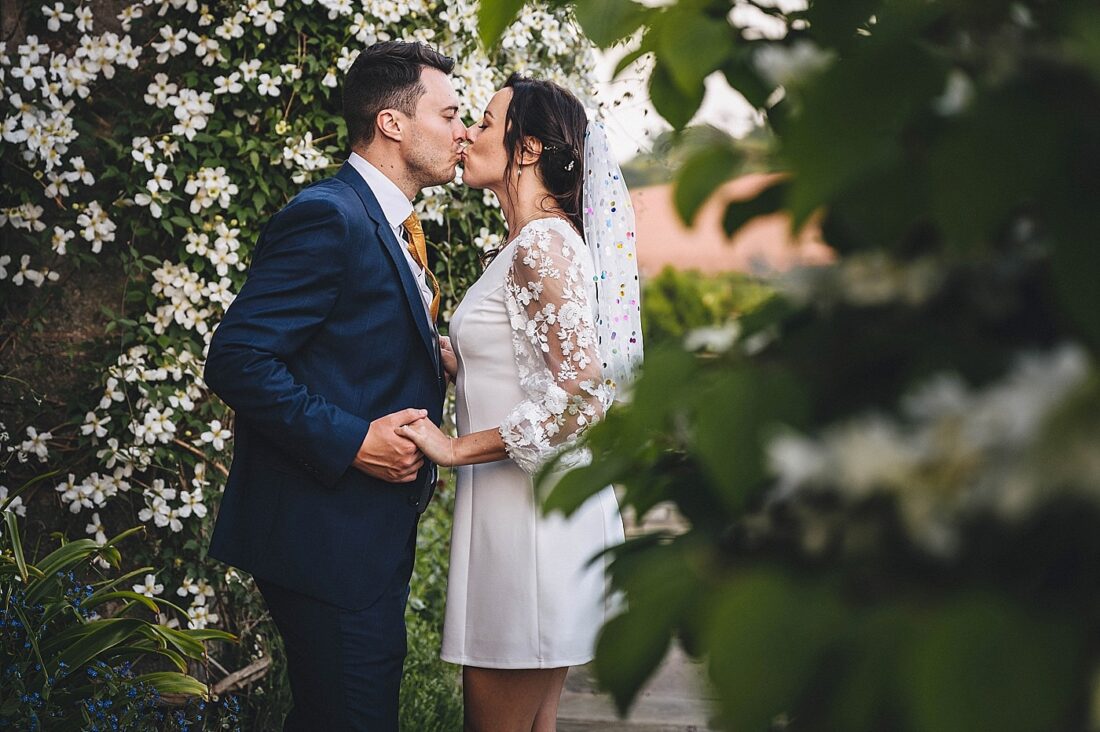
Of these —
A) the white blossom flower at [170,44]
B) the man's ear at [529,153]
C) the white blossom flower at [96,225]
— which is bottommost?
the white blossom flower at [96,225]

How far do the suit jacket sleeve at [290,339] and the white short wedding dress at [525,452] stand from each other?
39cm

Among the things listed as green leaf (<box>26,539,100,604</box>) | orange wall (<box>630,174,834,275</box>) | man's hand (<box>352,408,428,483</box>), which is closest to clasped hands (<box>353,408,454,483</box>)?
man's hand (<box>352,408,428,483</box>)

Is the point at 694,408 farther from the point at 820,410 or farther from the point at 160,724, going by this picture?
the point at 160,724

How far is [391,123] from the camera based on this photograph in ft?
8.80

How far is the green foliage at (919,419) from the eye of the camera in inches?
19.8

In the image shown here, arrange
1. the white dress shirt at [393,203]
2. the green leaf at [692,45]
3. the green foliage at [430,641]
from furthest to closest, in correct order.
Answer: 1. the green foliage at [430,641]
2. the white dress shirt at [393,203]
3. the green leaf at [692,45]

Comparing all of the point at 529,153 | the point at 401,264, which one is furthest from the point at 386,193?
the point at 529,153

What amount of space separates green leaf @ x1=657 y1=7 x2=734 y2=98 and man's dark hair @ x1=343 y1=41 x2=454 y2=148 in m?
1.95

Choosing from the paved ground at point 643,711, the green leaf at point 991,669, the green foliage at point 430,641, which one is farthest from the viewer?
the paved ground at point 643,711

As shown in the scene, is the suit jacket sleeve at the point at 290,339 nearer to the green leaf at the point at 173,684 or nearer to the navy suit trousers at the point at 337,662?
the navy suit trousers at the point at 337,662

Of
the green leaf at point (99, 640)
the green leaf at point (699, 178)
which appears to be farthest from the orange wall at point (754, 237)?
the green leaf at point (99, 640)

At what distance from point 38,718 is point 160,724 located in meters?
0.47

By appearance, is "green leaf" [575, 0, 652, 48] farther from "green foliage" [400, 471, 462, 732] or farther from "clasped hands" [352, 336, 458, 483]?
"green foliage" [400, 471, 462, 732]

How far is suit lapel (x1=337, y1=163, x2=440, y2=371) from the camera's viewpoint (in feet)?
8.09
